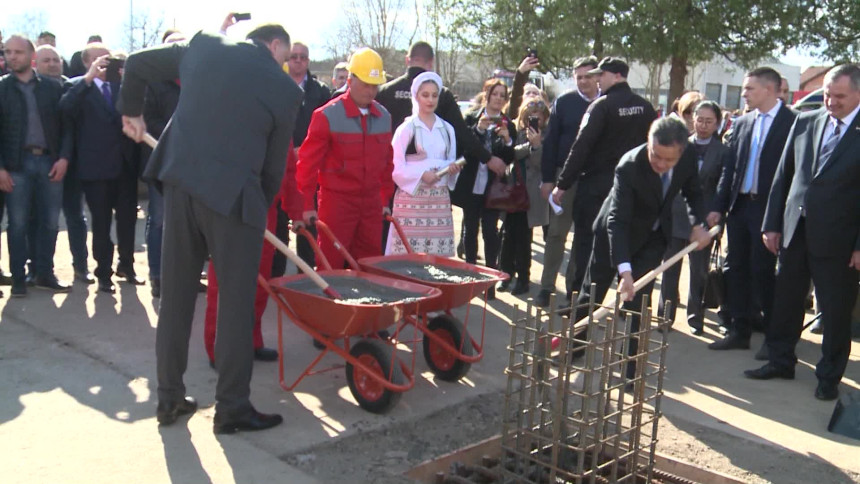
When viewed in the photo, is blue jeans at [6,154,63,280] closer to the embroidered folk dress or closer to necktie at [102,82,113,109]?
necktie at [102,82,113,109]

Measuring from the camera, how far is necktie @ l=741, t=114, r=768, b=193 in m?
6.26

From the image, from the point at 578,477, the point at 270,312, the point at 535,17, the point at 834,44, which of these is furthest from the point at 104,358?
the point at 535,17

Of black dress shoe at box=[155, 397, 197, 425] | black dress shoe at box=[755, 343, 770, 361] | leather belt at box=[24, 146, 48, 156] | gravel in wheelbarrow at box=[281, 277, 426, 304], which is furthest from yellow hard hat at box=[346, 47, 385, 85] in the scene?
black dress shoe at box=[755, 343, 770, 361]

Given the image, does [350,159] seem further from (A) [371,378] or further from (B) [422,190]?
(A) [371,378]

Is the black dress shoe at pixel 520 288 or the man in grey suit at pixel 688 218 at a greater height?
the man in grey suit at pixel 688 218

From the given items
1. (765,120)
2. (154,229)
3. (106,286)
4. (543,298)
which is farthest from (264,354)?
(765,120)

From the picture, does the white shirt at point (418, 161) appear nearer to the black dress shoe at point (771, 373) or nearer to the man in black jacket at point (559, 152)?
the man in black jacket at point (559, 152)

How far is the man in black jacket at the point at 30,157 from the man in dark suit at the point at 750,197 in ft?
16.9

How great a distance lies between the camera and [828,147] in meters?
5.30

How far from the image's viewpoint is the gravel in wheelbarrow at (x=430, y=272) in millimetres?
5121

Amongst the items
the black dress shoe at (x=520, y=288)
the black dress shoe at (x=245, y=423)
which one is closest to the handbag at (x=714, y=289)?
the black dress shoe at (x=520, y=288)

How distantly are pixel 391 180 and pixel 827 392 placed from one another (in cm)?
322

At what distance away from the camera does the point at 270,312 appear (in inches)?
269

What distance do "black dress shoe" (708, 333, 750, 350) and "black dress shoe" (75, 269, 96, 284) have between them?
5044 millimetres
